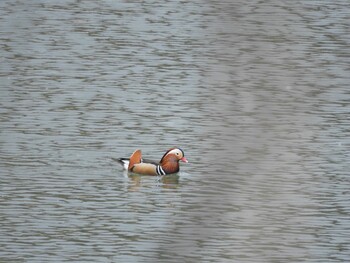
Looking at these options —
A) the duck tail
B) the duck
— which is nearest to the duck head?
the duck

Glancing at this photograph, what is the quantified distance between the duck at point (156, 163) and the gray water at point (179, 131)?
4.0 inches

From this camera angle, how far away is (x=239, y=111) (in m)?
2.68

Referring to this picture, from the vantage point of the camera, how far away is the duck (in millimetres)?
11219

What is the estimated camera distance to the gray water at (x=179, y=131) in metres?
2.62

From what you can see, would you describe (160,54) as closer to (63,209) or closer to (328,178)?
(328,178)

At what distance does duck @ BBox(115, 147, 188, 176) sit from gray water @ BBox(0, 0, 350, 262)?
10cm

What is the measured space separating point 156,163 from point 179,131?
0.98 m

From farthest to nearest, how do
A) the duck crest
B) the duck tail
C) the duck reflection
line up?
the duck tail → the duck crest → the duck reflection

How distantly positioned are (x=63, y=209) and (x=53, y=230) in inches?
50.5

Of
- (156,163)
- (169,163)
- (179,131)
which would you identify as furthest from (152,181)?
(179,131)

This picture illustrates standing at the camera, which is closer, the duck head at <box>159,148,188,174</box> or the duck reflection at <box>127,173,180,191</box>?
the duck reflection at <box>127,173,180,191</box>

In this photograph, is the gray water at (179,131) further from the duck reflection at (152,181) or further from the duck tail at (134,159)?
the duck tail at (134,159)

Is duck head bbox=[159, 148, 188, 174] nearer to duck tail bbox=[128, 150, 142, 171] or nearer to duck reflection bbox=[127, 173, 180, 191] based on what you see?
duck reflection bbox=[127, 173, 180, 191]

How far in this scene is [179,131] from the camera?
1263 centimetres
